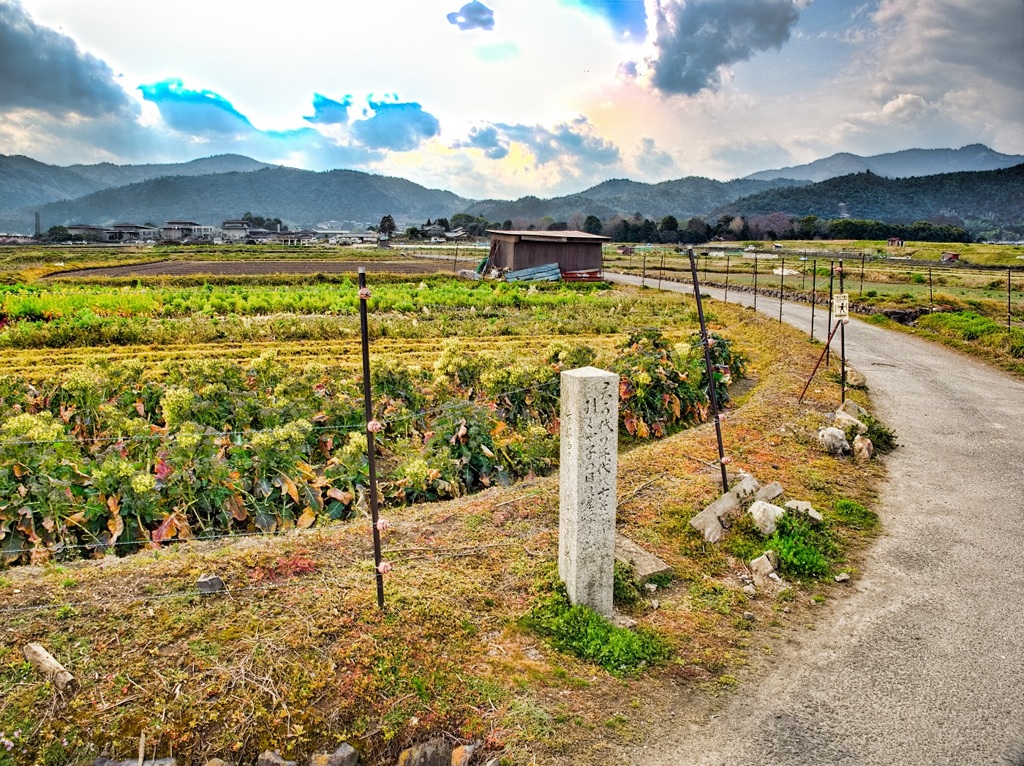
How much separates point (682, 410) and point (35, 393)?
9.55 m

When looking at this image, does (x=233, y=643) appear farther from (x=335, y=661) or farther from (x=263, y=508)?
(x=263, y=508)

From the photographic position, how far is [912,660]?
466cm

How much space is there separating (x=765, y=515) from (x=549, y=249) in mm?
32990

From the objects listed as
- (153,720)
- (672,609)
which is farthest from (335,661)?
(672,609)

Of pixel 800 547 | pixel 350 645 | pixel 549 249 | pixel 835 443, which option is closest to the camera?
pixel 350 645

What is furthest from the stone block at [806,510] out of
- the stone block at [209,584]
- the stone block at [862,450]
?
the stone block at [209,584]

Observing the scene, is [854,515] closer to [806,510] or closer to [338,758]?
[806,510]

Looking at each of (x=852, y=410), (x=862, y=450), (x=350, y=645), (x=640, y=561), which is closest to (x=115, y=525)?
(x=350, y=645)

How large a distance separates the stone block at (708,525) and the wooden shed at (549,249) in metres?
31.8

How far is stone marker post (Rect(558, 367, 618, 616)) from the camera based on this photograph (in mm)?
4559

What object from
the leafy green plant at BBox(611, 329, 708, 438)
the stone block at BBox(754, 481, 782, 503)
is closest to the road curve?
the stone block at BBox(754, 481, 782, 503)

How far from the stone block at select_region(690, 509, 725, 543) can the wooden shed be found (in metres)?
31.8

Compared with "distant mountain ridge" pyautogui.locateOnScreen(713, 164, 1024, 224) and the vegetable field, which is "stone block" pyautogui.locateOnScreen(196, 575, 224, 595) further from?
"distant mountain ridge" pyautogui.locateOnScreen(713, 164, 1024, 224)

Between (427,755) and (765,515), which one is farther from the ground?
→ (765,515)
